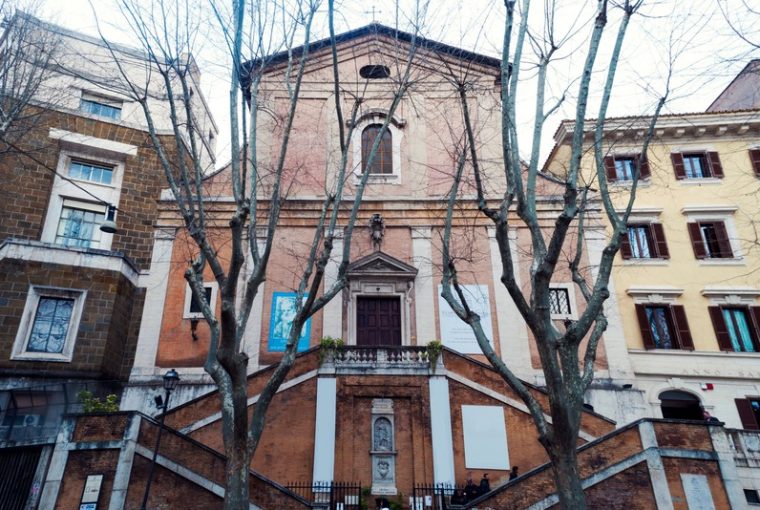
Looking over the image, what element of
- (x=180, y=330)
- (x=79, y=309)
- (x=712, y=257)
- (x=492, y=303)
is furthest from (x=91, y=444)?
(x=712, y=257)

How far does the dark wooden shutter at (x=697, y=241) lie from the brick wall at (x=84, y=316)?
1904 centimetres

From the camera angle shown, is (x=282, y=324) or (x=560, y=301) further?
(x=560, y=301)

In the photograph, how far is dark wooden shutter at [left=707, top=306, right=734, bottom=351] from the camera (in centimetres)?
1620

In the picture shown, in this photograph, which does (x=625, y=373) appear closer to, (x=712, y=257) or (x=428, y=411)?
(x=712, y=257)

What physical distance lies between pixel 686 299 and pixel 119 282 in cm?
1837

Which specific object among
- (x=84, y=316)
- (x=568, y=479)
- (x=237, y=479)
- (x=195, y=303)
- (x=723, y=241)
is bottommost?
(x=568, y=479)

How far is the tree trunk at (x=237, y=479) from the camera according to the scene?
23.2ft

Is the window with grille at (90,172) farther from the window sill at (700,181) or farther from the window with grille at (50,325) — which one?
the window sill at (700,181)

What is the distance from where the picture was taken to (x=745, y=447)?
1192cm

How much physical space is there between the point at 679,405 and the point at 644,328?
2.47m

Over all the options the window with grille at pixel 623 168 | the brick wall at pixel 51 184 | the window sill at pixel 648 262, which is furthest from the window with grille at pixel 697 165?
the brick wall at pixel 51 184

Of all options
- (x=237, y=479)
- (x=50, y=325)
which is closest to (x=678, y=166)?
(x=237, y=479)

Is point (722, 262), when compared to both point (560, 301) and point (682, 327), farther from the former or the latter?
point (560, 301)

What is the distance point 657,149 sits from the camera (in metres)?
18.9
